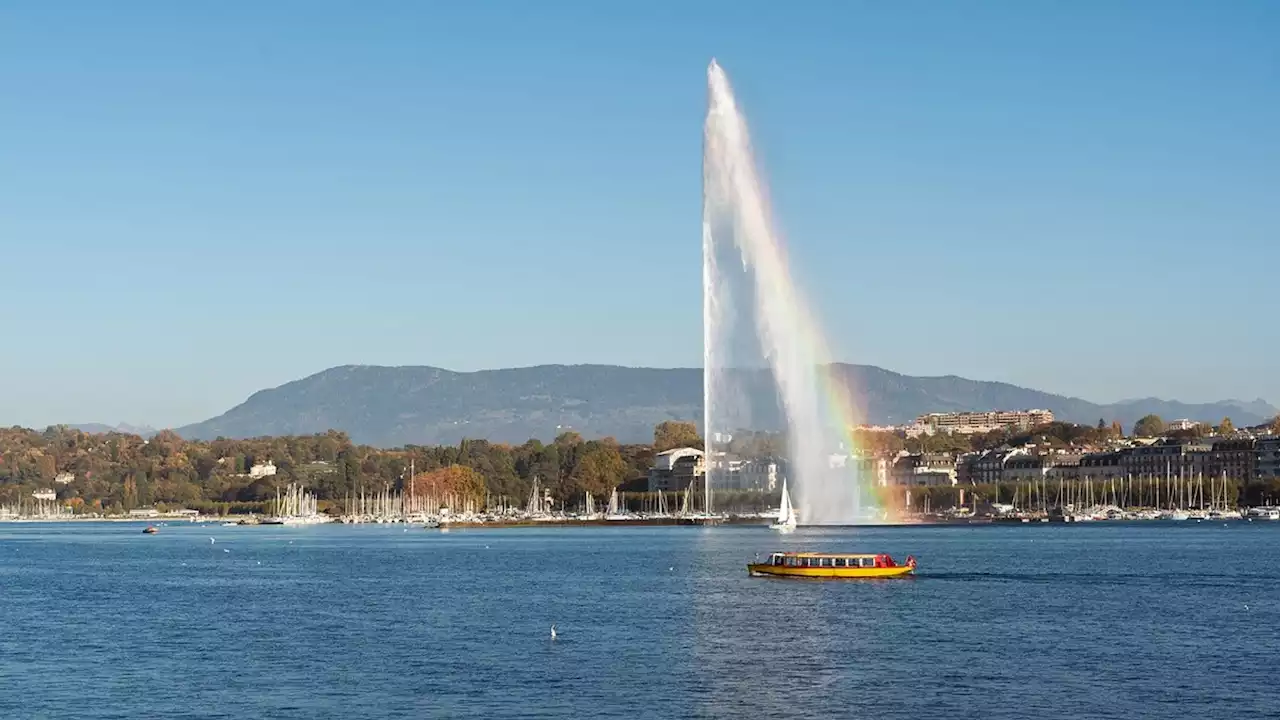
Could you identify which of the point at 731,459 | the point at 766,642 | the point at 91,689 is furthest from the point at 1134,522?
the point at 91,689

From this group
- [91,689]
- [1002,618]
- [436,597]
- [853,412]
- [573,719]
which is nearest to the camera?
[573,719]

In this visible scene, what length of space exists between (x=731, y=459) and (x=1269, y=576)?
68167mm

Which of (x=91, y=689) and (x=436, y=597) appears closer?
(x=91, y=689)

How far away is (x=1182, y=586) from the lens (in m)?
66.6

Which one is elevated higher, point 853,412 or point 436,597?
point 853,412

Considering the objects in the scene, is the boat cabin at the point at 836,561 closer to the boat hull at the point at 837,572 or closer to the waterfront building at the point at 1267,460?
the boat hull at the point at 837,572

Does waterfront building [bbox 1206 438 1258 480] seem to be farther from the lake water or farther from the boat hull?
the boat hull

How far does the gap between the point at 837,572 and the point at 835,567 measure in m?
0.64

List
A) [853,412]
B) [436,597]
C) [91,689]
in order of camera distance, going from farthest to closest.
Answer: [853,412], [436,597], [91,689]

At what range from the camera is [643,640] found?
47.5m

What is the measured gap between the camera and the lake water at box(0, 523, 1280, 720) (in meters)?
36.3

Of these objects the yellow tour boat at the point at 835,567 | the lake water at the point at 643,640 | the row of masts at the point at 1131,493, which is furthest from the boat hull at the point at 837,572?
the row of masts at the point at 1131,493

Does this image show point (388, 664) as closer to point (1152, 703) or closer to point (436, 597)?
point (1152, 703)

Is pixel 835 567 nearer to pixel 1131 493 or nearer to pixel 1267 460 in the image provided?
pixel 1131 493
